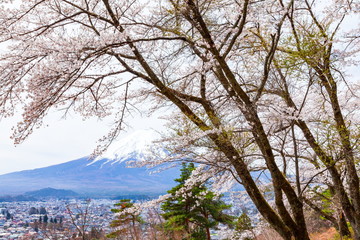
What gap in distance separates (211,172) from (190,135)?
0.68 metres

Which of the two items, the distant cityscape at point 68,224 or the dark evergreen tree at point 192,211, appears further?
the dark evergreen tree at point 192,211

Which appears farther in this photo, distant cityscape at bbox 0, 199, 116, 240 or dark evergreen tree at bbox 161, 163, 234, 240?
dark evergreen tree at bbox 161, 163, 234, 240

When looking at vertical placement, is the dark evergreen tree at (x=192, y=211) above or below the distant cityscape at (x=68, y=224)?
above

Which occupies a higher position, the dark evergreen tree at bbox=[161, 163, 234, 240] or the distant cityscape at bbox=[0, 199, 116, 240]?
the dark evergreen tree at bbox=[161, 163, 234, 240]

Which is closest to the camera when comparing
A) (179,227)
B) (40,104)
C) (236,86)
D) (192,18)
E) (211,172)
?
(40,104)

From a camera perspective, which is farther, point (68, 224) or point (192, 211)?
point (68, 224)

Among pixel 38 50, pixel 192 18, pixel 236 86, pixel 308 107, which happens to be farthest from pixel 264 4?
pixel 38 50

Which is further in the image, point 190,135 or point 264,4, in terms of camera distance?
point 190,135

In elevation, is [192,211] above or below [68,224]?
above

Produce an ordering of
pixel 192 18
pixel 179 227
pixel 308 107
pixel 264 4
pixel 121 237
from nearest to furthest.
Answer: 1. pixel 192 18
2. pixel 264 4
3. pixel 308 107
4. pixel 179 227
5. pixel 121 237

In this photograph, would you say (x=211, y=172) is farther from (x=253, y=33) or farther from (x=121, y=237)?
(x=121, y=237)

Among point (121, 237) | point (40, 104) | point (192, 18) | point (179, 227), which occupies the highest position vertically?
point (192, 18)

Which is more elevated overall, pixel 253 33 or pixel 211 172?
pixel 253 33

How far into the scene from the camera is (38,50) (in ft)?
11.0
